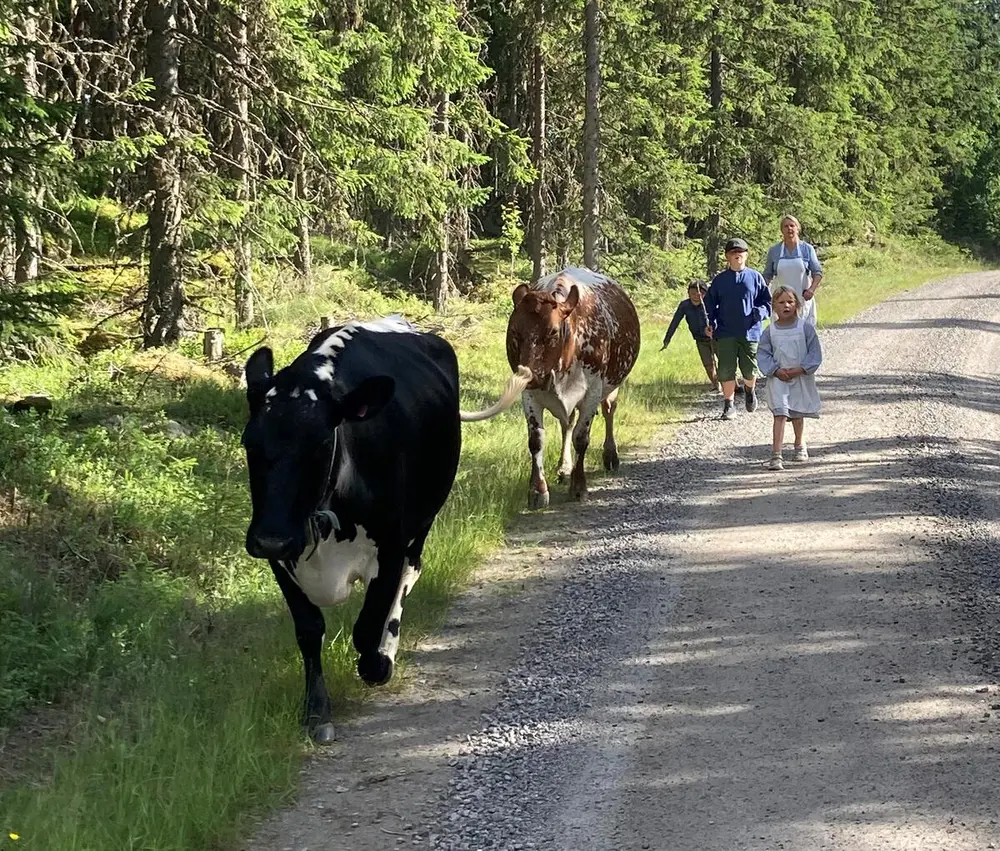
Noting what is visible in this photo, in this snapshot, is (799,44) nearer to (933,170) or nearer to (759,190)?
(759,190)

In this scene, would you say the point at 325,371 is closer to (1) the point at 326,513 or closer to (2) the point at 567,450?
(1) the point at 326,513

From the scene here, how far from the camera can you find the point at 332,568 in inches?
214

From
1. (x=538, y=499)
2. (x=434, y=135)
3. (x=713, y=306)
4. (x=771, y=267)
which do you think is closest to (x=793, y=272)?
(x=771, y=267)

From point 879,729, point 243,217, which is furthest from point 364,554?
point 243,217

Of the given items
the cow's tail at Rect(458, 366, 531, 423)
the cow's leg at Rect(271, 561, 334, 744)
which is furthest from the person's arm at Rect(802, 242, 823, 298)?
the cow's leg at Rect(271, 561, 334, 744)

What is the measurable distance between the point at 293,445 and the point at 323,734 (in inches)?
62.5

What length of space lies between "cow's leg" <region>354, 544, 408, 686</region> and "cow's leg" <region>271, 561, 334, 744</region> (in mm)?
305

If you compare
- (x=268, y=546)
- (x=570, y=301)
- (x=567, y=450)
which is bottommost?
(x=567, y=450)

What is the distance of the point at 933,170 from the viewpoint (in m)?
60.7

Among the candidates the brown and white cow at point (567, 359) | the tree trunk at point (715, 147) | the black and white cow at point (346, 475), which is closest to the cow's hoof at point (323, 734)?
the black and white cow at point (346, 475)

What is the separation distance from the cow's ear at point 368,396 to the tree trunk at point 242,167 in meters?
8.72

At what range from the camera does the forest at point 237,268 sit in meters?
5.64

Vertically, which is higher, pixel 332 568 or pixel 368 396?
pixel 368 396

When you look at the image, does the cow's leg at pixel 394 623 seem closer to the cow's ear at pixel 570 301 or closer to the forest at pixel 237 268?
the forest at pixel 237 268
